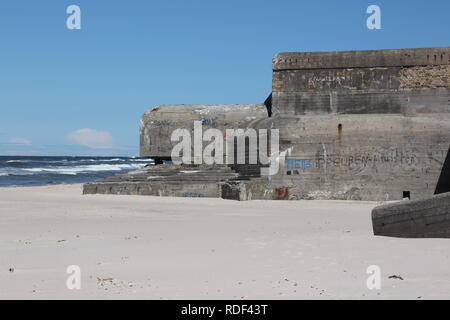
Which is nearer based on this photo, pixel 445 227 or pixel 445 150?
pixel 445 227

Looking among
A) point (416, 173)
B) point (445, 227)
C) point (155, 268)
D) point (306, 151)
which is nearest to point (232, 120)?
point (306, 151)

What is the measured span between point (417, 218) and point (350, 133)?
27.2 feet

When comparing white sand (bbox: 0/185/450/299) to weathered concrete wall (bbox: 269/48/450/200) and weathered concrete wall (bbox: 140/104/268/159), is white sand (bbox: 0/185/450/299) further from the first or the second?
weathered concrete wall (bbox: 140/104/268/159)

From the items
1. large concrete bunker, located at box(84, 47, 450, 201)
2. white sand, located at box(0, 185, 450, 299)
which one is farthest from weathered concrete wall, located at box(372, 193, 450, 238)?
→ large concrete bunker, located at box(84, 47, 450, 201)

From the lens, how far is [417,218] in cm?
661

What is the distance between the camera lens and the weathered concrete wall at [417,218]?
6445mm

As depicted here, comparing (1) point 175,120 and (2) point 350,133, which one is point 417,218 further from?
(1) point 175,120

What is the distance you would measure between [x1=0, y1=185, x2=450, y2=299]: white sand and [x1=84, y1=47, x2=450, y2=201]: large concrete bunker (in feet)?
15.6

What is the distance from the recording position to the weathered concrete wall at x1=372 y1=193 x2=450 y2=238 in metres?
6.45

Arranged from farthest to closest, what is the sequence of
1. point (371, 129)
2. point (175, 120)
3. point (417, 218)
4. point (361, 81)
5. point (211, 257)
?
point (175, 120)
point (361, 81)
point (371, 129)
point (417, 218)
point (211, 257)

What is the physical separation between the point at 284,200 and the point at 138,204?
408 centimetres

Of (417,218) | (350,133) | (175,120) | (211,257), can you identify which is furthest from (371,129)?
(211,257)
